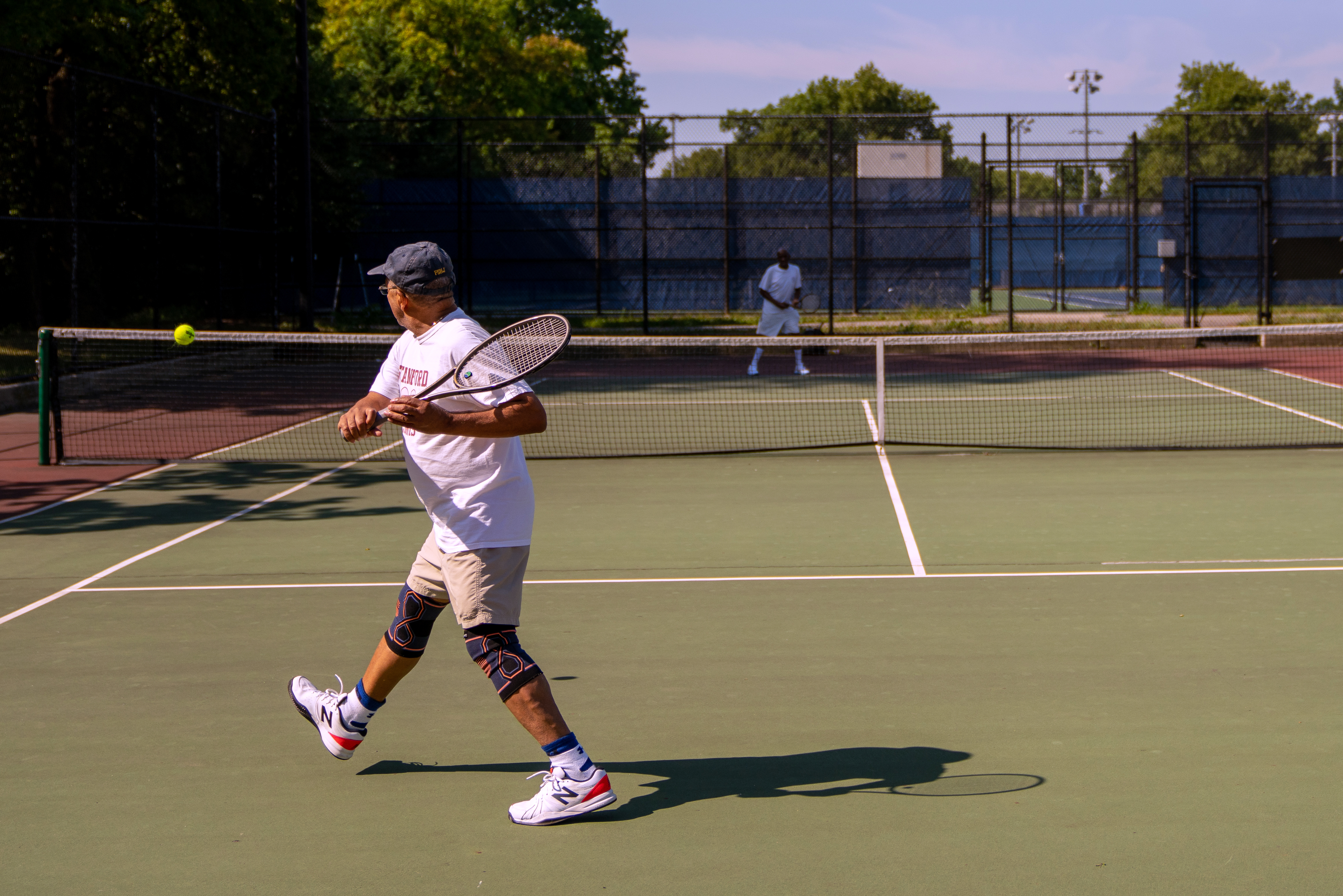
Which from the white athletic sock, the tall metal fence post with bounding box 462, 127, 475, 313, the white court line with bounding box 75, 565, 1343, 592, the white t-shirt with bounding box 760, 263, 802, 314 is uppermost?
the tall metal fence post with bounding box 462, 127, 475, 313

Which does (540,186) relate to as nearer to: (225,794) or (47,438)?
(47,438)

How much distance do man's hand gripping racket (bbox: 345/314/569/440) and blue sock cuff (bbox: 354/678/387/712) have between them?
2.99 feet

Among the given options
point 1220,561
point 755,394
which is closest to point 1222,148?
point 755,394

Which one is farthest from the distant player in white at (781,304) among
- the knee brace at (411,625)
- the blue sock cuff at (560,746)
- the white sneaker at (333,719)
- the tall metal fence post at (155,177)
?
the blue sock cuff at (560,746)

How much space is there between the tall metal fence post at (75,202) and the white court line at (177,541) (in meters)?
6.21

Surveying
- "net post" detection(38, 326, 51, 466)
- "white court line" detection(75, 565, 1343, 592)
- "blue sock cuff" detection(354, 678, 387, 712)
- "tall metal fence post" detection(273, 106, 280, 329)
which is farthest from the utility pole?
"blue sock cuff" detection(354, 678, 387, 712)

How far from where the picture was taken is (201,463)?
37.4 feet

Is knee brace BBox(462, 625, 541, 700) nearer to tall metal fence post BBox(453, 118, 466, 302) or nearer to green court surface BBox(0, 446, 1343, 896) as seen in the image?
green court surface BBox(0, 446, 1343, 896)

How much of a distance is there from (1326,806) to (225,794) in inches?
130

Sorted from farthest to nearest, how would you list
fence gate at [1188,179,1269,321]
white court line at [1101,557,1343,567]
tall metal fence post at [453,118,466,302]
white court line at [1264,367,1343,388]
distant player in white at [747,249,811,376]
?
1. fence gate at [1188,179,1269,321]
2. tall metal fence post at [453,118,466,302]
3. distant player in white at [747,249,811,376]
4. white court line at [1264,367,1343,388]
5. white court line at [1101,557,1343,567]

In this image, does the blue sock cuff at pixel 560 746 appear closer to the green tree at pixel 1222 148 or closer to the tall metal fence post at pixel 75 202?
the tall metal fence post at pixel 75 202

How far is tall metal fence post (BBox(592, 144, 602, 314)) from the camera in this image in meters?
25.4

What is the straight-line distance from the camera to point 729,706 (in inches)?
193

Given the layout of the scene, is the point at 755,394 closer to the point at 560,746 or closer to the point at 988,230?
the point at 988,230
